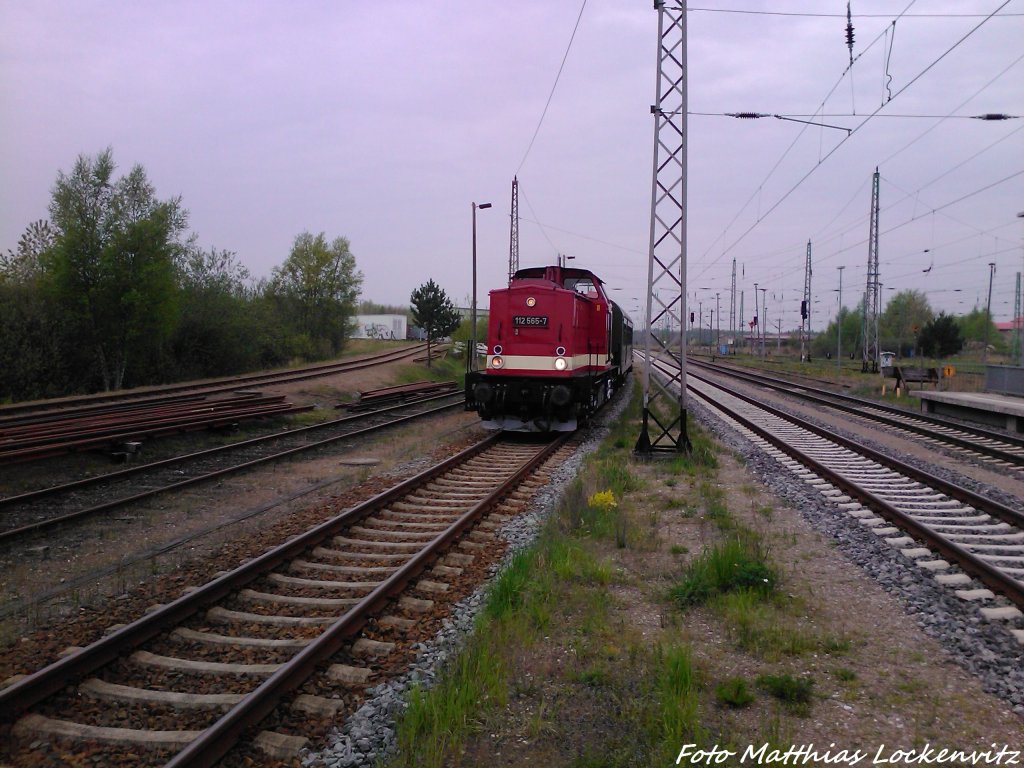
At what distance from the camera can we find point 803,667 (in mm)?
4691

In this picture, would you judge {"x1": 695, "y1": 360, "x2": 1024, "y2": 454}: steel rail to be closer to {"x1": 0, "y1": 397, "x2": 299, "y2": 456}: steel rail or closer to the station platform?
the station platform

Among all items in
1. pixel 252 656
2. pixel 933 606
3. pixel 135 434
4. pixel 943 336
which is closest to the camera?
pixel 252 656

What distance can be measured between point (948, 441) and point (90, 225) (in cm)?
3060

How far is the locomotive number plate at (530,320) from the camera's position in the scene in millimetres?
15491

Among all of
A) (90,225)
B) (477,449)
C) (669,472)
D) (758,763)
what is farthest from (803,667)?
(90,225)

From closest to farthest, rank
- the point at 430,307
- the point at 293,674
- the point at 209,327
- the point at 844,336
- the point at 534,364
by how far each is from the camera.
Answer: the point at 293,674 < the point at 534,364 < the point at 209,327 < the point at 430,307 < the point at 844,336

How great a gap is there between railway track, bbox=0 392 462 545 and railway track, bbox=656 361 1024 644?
30.1ft

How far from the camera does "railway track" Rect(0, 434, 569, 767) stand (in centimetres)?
388

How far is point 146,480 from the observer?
1127 centimetres

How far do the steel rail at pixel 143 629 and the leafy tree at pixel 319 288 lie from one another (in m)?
45.4

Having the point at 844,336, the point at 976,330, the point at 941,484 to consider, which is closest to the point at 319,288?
the point at 941,484

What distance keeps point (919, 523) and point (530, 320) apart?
926 centimetres

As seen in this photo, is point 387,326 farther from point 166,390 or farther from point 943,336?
point 166,390

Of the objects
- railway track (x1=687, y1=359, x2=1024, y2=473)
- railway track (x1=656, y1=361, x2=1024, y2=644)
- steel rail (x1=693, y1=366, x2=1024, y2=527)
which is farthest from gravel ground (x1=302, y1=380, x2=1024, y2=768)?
railway track (x1=687, y1=359, x2=1024, y2=473)
